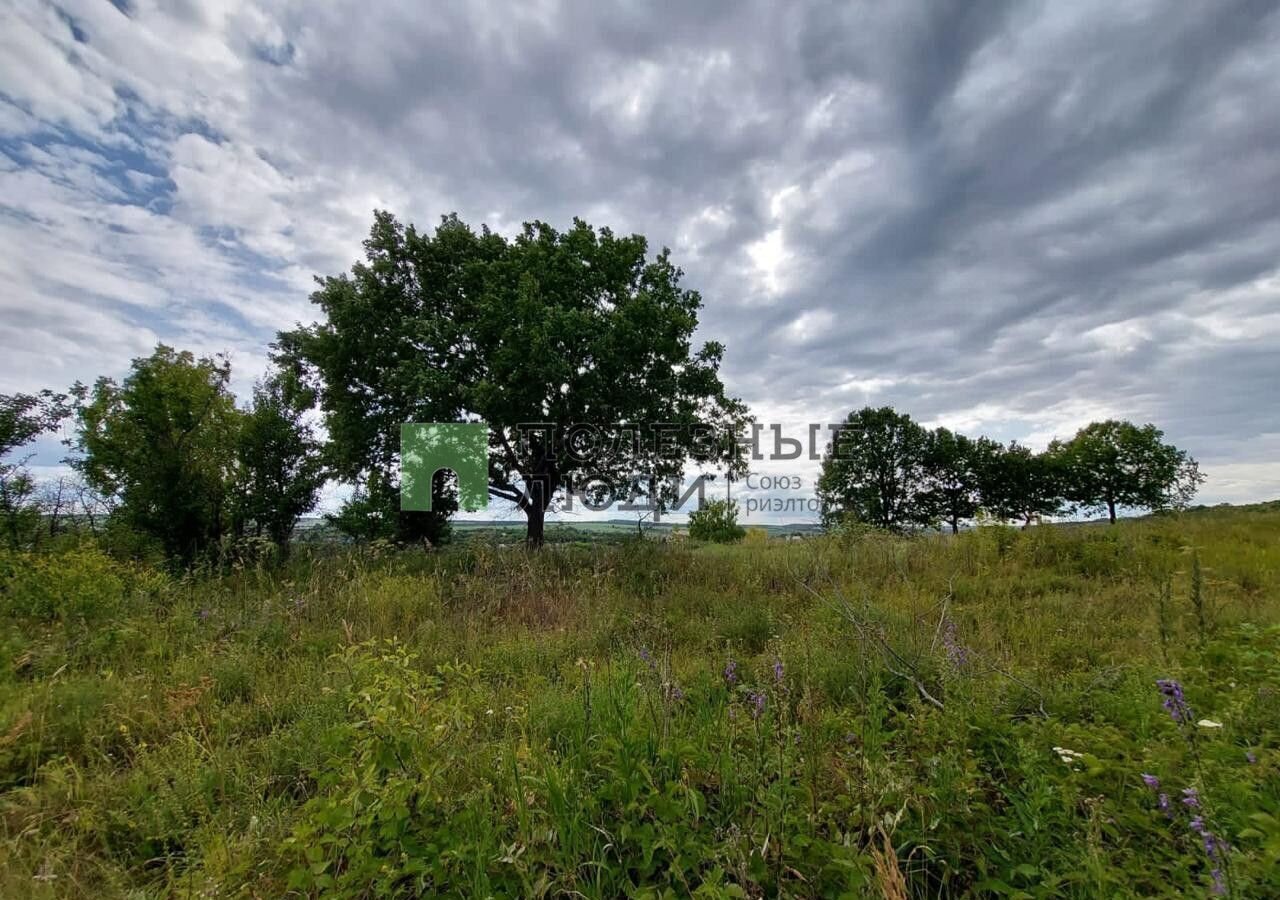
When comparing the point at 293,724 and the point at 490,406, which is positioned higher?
the point at 490,406

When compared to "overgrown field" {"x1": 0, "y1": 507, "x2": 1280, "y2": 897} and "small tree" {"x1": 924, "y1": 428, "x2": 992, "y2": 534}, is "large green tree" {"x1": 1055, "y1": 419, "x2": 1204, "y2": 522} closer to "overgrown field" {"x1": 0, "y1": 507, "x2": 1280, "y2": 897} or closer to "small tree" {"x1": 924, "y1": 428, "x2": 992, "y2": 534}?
"small tree" {"x1": 924, "y1": 428, "x2": 992, "y2": 534}

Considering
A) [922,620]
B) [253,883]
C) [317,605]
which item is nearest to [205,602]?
[317,605]

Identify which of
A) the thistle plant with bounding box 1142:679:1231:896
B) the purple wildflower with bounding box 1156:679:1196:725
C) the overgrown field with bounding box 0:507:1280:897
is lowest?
the overgrown field with bounding box 0:507:1280:897

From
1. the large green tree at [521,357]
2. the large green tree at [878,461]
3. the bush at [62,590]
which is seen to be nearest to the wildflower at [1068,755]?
the bush at [62,590]

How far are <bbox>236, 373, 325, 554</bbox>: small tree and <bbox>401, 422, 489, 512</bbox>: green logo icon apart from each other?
2190 mm

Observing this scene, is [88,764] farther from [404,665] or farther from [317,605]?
[317,605]

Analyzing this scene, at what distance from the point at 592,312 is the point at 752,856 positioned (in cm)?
1153

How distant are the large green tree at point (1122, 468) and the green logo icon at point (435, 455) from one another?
43.0 meters

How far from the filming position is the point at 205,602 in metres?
5.57

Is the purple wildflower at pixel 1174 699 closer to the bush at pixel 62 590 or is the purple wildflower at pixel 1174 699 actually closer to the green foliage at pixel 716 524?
the bush at pixel 62 590

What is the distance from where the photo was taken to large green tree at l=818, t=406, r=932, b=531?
118ft

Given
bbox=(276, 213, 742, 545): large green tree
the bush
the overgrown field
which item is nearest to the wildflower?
the overgrown field

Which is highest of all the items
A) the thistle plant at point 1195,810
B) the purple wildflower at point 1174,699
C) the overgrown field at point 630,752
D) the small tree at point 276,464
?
the small tree at point 276,464

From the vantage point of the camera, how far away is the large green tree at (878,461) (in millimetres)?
35875
